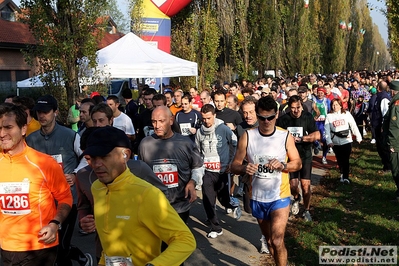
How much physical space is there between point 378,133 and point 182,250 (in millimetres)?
10769

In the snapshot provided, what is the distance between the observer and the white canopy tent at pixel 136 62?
1455 centimetres

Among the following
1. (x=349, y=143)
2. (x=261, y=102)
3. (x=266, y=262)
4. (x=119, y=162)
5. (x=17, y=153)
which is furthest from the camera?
(x=349, y=143)

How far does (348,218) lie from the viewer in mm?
7879

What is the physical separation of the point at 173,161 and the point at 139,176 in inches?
60.6

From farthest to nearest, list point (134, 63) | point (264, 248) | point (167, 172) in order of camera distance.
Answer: point (134, 63) → point (264, 248) → point (167, 172)

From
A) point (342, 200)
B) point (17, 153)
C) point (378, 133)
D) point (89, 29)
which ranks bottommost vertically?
point (342, 200)

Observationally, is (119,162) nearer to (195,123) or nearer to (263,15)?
(195,123)

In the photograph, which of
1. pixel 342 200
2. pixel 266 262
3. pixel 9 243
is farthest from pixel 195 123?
pixel 9 243

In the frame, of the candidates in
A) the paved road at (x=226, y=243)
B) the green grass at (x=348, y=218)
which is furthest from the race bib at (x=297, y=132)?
the paved road at (x=226, y=243)

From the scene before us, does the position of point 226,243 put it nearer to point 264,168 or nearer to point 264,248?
point 264,248

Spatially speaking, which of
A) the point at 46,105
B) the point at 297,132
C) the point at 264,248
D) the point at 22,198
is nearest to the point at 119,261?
the point at 22,198

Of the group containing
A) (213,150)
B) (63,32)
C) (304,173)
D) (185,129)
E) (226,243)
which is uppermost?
(63,32)

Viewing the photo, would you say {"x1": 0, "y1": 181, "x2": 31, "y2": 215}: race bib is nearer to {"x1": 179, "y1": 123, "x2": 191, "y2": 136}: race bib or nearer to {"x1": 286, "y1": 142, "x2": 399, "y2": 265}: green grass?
{"x1": 286, "y1": 142, "x2": 399, "y2": 265}: green grass

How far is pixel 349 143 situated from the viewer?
1012 cm
